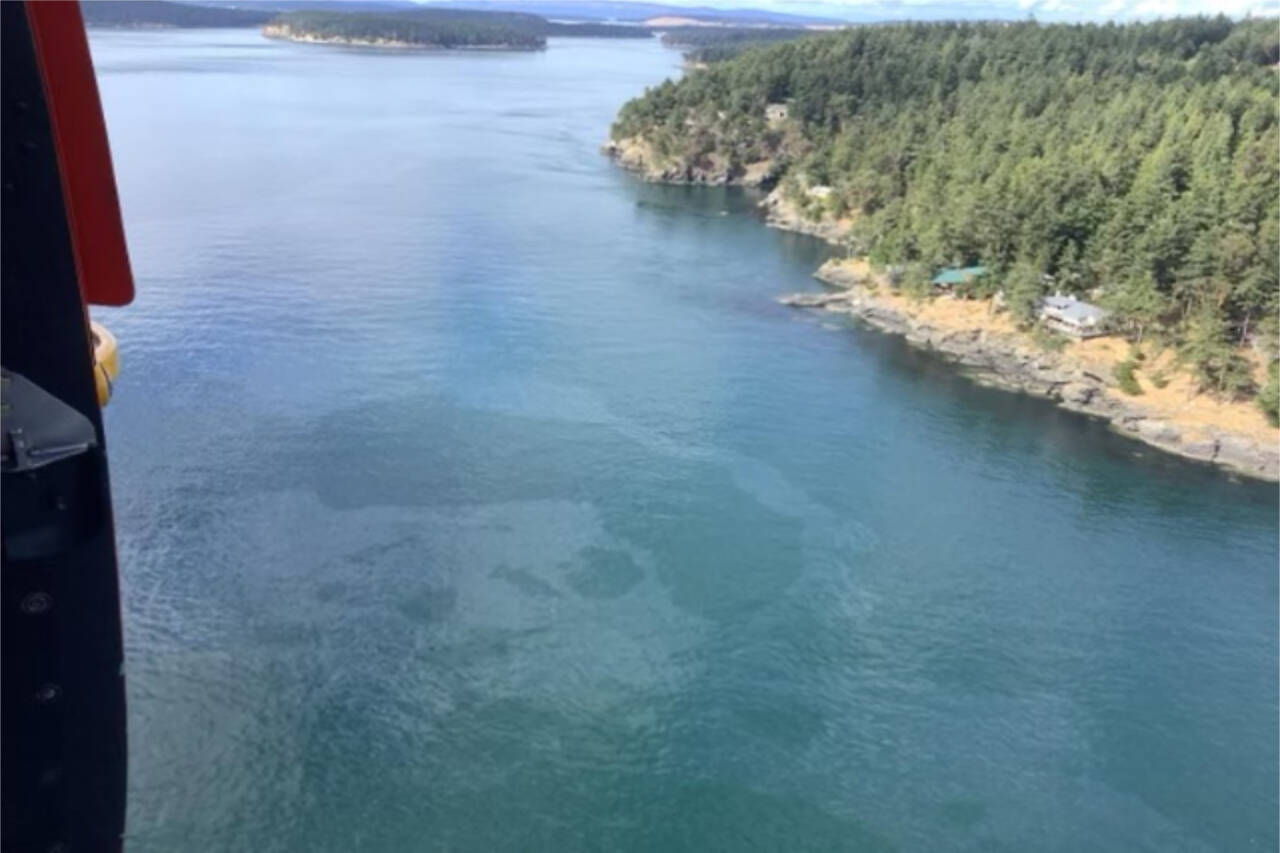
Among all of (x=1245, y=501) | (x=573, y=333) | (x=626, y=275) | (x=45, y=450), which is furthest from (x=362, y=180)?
(x=45, y=450)

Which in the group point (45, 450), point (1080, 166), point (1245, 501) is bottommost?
point (1245, 501)

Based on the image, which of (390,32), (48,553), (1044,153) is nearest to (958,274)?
(1044,153)

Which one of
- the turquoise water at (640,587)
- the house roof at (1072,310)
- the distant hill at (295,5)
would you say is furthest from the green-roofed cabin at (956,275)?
the distant hill at (295,5)

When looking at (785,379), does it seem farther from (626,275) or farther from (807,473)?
(626,275)

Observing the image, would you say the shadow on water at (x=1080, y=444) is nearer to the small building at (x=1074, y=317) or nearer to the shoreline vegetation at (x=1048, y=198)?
the shoreline vegetation at (x=1048, y=198)

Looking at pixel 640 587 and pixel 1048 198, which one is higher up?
pixel 1048 198

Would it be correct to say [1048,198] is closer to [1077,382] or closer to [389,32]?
[1077,382]

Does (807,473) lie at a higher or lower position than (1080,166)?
lower
